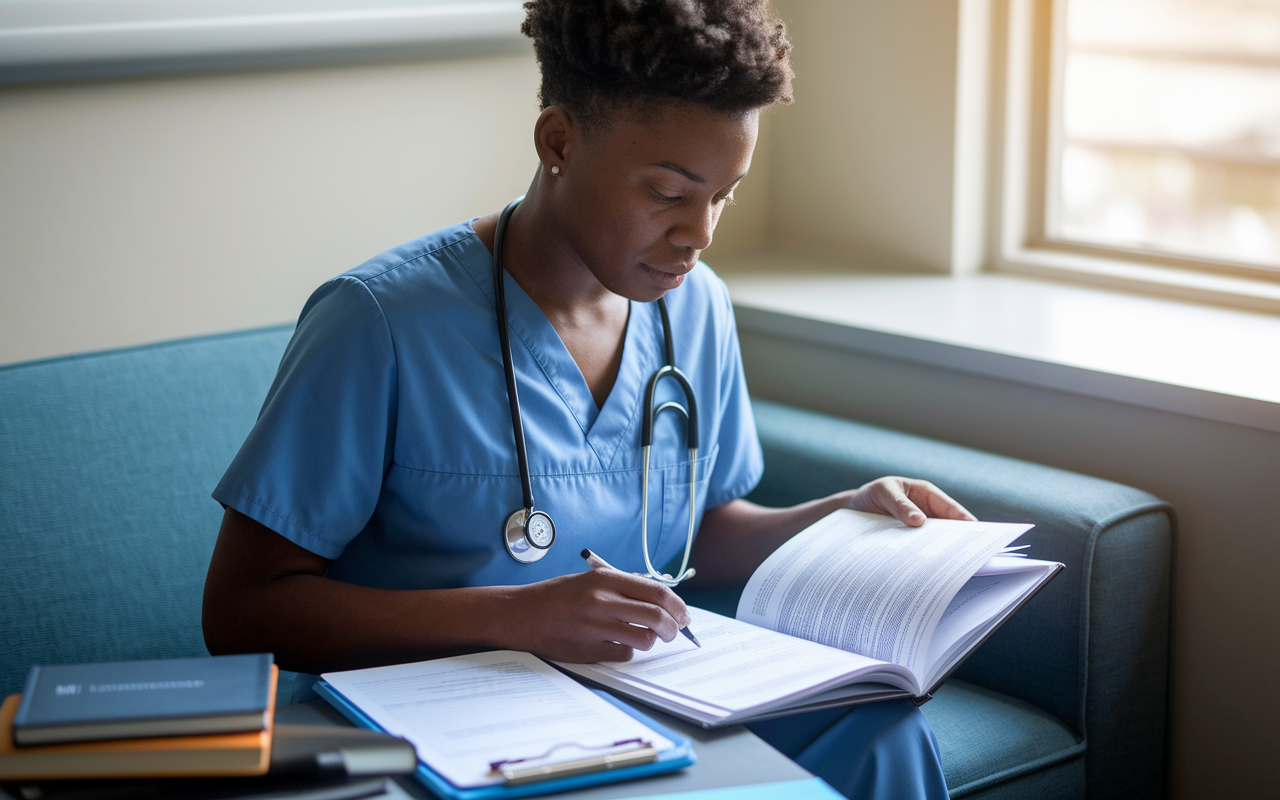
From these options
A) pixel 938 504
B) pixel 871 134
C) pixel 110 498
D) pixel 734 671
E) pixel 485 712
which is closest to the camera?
pixel 485 712

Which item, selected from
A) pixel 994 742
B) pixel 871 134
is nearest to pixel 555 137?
pixel 994 742

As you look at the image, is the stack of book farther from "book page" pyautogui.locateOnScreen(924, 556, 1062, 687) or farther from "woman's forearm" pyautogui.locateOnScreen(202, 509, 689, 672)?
"book page" pyautogui.locateOnScreen(924, 556, 1062, 687)

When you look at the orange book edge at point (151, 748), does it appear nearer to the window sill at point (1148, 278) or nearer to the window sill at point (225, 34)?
the window sill at point (225, 34)

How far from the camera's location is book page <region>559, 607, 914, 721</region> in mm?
875

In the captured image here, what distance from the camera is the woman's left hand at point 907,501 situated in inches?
48.5

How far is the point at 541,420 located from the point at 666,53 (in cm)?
39

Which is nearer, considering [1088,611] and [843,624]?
[843,624]

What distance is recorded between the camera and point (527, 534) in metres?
1.14

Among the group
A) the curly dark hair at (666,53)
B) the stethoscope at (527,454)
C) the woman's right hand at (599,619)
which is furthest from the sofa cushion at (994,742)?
the curly dark hair at (666,53)

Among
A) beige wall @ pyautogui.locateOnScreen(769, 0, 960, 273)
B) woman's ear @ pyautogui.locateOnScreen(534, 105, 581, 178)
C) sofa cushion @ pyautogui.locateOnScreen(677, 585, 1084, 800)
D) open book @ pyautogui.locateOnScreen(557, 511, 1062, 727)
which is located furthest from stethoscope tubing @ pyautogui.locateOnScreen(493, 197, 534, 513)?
beige wall @ pyautogui.locateOnScreen(769, 0, 960, 273)

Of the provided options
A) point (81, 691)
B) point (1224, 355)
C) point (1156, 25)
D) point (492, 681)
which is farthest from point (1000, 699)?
point (1156, 25)

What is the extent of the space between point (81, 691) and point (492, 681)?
30 centimetres

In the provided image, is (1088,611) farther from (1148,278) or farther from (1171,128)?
(1171,128)

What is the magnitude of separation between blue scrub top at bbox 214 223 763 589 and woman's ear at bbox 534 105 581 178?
131 mm
